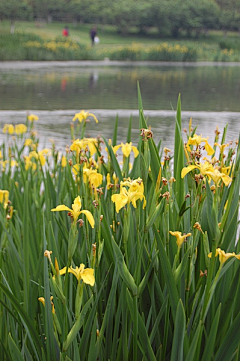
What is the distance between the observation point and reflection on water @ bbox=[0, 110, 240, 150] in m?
7.64

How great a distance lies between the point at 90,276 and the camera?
1.08 meters

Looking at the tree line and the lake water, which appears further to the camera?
the tree line

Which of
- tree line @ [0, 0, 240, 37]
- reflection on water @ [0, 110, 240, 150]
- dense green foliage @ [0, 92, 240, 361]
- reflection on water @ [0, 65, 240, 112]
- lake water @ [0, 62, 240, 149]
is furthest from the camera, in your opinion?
tree line @ [0, 0, 240, 37]

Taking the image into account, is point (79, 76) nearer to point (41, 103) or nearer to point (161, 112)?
point (41, 103)

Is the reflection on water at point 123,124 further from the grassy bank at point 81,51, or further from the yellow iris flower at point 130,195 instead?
the grassy bank at point 81,51

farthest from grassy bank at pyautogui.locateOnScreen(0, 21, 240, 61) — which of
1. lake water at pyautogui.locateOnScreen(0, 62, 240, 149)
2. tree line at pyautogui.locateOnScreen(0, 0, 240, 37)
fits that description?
tree line at pyautogui.locateOnScreen(0, 0, 240, 37)

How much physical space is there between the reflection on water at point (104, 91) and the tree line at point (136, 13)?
29871mm

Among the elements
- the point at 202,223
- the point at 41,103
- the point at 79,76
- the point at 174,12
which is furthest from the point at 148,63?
the point at 202,223

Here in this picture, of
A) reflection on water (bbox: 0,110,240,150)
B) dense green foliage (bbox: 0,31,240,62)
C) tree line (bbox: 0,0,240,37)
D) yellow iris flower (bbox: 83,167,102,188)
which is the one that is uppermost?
tree line (bbox: 0,0,240,37)

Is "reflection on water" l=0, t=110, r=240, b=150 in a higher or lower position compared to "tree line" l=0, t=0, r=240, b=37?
lower

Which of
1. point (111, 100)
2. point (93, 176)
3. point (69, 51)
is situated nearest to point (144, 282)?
point (93, 176)

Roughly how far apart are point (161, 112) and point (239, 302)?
9.14 m

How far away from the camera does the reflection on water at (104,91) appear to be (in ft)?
37.4

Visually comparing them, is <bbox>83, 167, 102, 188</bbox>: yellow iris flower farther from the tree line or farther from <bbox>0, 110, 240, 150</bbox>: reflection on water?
the tree line
